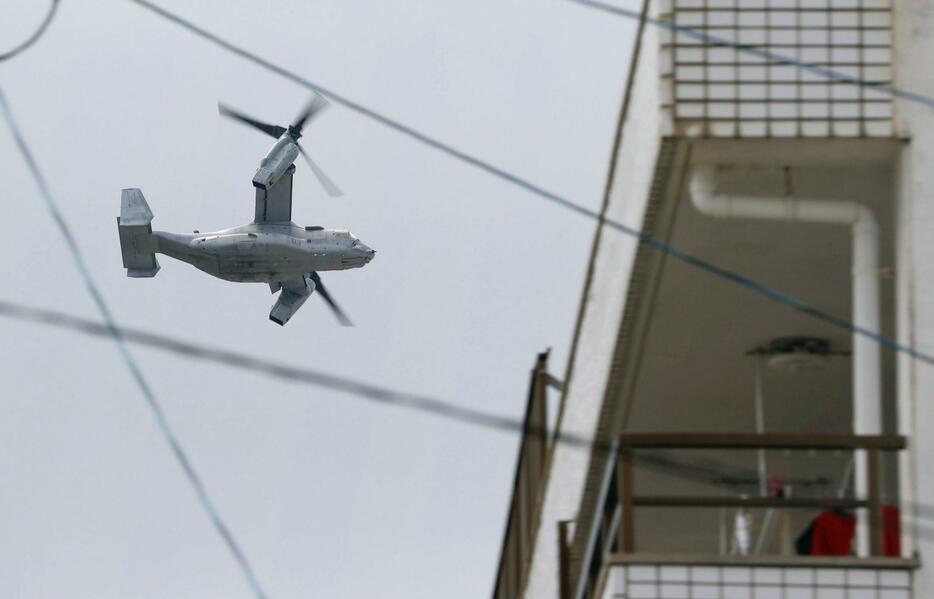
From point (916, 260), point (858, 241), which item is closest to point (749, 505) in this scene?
point (916, 260)

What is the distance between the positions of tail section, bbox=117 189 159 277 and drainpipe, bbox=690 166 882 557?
4393cm

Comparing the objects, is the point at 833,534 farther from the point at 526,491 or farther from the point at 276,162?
the point at 276,162

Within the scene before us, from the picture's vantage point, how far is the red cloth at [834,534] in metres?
14.0

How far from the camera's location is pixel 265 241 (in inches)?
2162

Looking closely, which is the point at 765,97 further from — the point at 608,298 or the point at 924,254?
the point at 608,298

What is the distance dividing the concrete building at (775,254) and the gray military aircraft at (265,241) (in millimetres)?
38228

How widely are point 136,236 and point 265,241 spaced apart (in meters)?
5.06

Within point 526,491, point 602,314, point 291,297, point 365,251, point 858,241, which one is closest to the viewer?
point 858,241

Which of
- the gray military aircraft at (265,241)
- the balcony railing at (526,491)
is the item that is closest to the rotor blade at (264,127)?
the gray military aircraft at (265,241)

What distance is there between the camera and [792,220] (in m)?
13.6

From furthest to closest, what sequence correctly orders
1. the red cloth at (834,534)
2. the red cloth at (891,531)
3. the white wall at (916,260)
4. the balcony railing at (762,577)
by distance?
1. the red cloth at (834,534)
2. the red cloth at (891,531)
3. the white wall at (916,260)
4. the balcony railing at (762,577)

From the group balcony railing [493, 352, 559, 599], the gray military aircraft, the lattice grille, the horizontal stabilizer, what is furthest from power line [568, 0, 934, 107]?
the horizontal stabilizer

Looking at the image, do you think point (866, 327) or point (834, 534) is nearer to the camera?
point (866, 327)

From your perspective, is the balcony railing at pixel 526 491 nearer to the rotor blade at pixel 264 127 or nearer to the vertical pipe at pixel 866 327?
the vertical pipe at pixel 866 327
